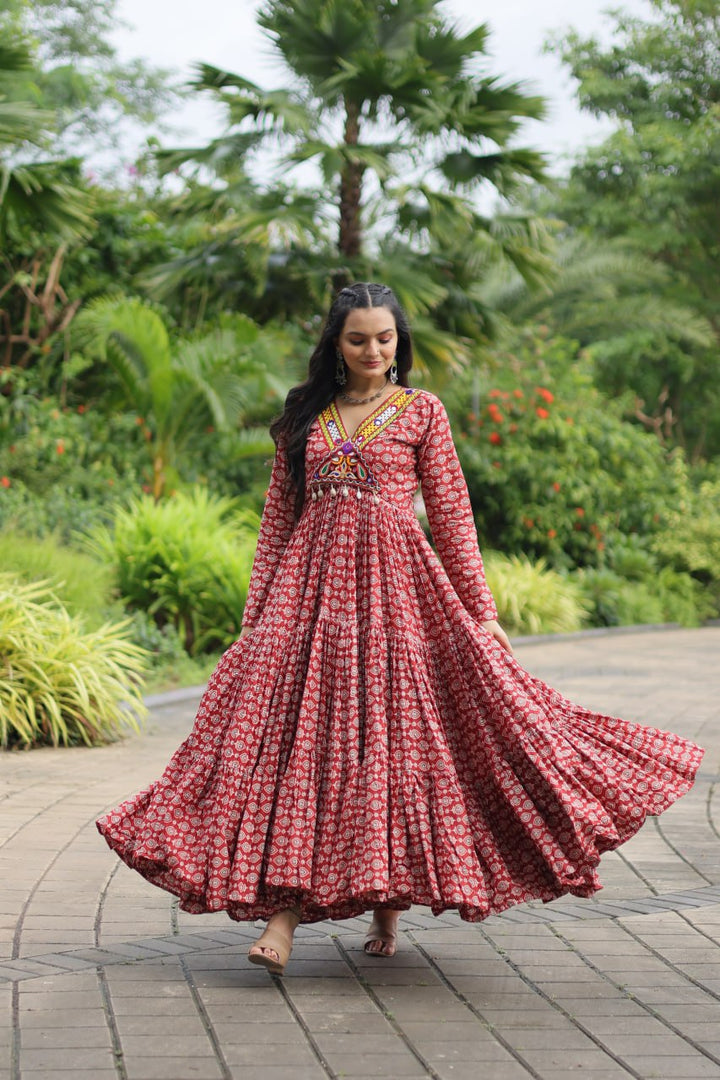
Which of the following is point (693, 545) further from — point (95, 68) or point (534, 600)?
point (95, 68)

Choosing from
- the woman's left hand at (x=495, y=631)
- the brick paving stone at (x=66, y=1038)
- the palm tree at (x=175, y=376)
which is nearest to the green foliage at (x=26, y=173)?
the palm tree at (x=175, y=376)

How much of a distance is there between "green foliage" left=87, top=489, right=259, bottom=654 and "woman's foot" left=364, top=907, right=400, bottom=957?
6.52 m

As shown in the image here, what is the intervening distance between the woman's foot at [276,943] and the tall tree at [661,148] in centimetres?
2127

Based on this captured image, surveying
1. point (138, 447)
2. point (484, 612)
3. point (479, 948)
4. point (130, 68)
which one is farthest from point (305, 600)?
point (130, 68)

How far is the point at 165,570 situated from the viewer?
34.2ft

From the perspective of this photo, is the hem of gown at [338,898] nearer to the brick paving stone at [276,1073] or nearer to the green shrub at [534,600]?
the brick paving stone at [276,1073]

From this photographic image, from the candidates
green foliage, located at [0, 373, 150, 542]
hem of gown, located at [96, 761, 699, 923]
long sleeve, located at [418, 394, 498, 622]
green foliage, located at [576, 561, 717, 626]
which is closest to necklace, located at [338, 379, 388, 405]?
long sleeve, located at [418, 394, 498, 622]

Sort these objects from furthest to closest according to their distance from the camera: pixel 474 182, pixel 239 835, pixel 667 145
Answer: pixel 667 145 → pixel 474 182 → pixel 239 835

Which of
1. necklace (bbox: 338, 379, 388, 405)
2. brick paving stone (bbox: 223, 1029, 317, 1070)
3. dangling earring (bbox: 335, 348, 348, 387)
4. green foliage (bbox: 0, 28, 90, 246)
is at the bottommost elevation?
brick paving stone (bbox: 223, 1029, 317, 1070)

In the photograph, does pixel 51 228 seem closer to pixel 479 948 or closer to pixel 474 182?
pixel 474 182

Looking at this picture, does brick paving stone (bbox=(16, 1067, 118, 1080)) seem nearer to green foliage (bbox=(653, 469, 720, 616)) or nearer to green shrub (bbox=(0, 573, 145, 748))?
green shrub (bbox=(0, 573, 145, 748))

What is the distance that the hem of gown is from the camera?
10.6ft

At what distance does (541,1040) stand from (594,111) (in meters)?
24.1

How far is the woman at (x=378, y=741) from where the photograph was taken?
3.27 meters
